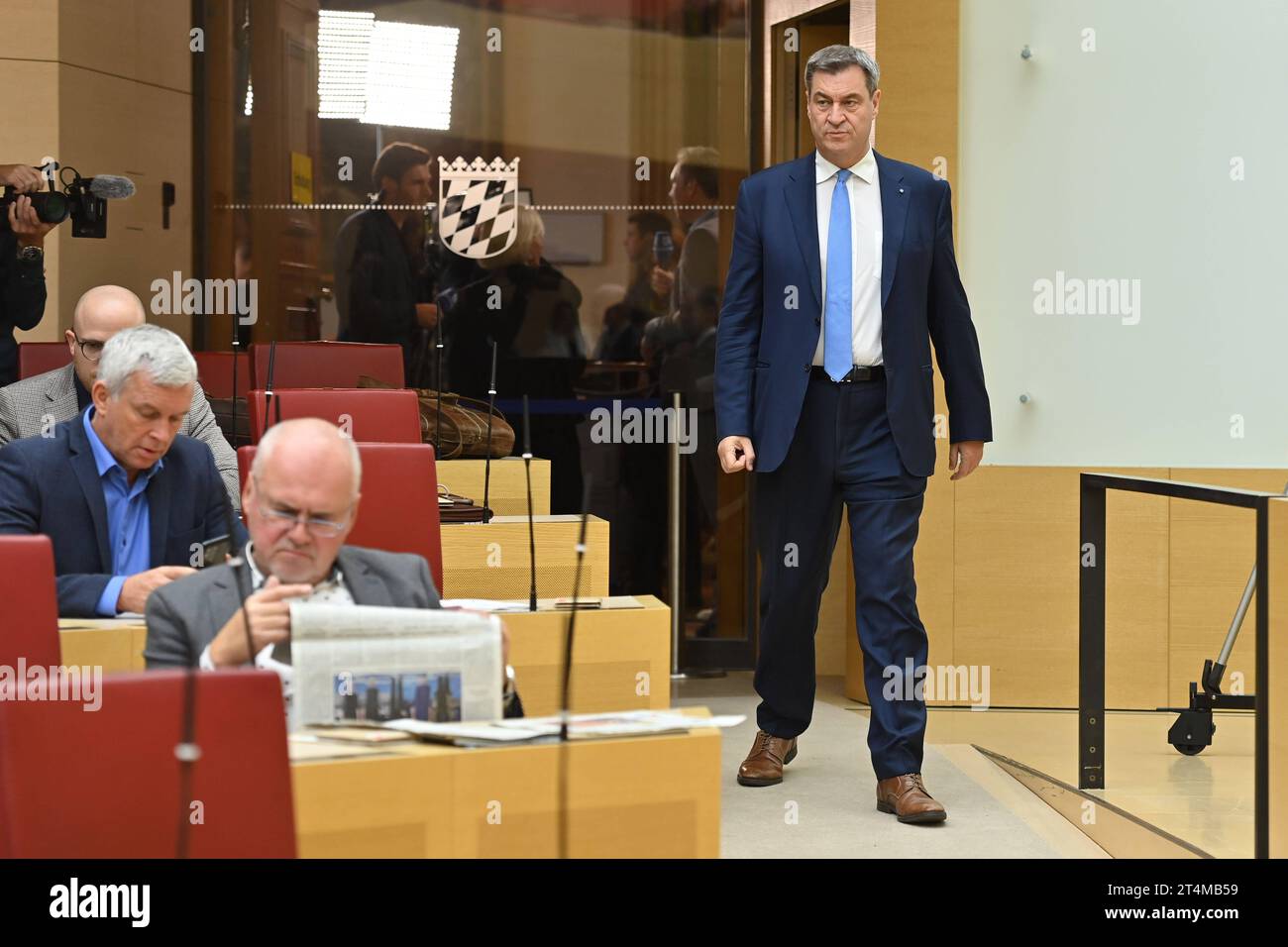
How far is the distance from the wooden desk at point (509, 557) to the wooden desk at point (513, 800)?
76.4 inches

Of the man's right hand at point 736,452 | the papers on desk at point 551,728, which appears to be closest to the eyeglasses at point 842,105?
the man's right hand at point 736,452

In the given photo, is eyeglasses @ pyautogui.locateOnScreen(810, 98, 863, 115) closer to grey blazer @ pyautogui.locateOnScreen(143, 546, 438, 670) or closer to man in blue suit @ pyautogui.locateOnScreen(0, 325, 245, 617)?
man in blue suit @ pyautogui.locateOnScreen(0, 325, 245, 617)

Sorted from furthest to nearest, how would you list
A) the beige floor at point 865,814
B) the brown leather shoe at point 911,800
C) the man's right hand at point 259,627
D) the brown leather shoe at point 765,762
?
the brown leather shoe at point 765,762 < the brown leather shoe at point 911,800 < the beige floor at point 865,814 < the man's right hand at point 259,627

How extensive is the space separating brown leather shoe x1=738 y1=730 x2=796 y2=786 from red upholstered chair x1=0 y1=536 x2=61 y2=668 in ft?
6.91

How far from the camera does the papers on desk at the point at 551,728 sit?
65.0 inches

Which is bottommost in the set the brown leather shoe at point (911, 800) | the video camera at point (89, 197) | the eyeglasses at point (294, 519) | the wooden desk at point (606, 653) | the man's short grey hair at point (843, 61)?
the brown leather shoe at point (911, 800)

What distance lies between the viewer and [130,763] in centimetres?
A: 133

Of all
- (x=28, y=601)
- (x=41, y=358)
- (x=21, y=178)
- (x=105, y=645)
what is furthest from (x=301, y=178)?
(x=28, y=601)

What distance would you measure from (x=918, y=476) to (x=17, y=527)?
191cm

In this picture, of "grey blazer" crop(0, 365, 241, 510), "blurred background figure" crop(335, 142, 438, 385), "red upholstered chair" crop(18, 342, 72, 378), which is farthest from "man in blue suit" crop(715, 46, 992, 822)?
"blurred background figure" crop(335, 142, 438, 385)

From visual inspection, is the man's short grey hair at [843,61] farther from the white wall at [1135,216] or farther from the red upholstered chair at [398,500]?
the white wall at [1135,216]

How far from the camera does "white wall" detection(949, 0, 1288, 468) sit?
511cm
